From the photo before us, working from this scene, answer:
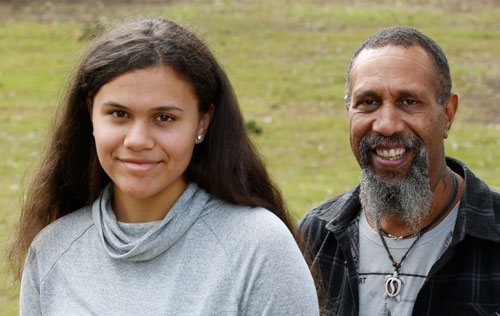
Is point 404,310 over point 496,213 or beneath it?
beneath

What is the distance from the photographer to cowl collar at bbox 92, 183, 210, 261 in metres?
2.59

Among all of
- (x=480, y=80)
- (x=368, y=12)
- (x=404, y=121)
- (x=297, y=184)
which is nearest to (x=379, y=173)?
(x=404, y=121)

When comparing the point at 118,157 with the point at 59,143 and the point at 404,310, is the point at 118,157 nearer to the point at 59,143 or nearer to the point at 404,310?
the point at 59,143

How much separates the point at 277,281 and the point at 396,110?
1273 mm

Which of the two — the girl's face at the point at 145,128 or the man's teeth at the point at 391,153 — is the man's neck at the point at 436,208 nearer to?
the man's teeth at the point at 391,153

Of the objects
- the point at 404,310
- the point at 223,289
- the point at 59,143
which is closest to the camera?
the point at 223,289

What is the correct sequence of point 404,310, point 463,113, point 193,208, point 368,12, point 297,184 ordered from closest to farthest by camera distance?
1. point 193,208
2. point 404,310
3. point 297,184
4. point 463,113
5. point 368,12

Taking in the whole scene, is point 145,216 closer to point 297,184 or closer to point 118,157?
point 118,157

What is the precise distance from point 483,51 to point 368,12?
3.05m

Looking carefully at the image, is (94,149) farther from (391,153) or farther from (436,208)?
(436,208)

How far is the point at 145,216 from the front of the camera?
2693mm

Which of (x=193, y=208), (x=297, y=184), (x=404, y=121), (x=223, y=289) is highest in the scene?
(x=404, y=121)

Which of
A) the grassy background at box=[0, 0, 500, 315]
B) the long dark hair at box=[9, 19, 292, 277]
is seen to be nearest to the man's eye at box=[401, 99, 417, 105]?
the long dark hair at box=[9, 19, 292, 277]

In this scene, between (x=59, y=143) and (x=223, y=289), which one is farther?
(x=59, y=143)
